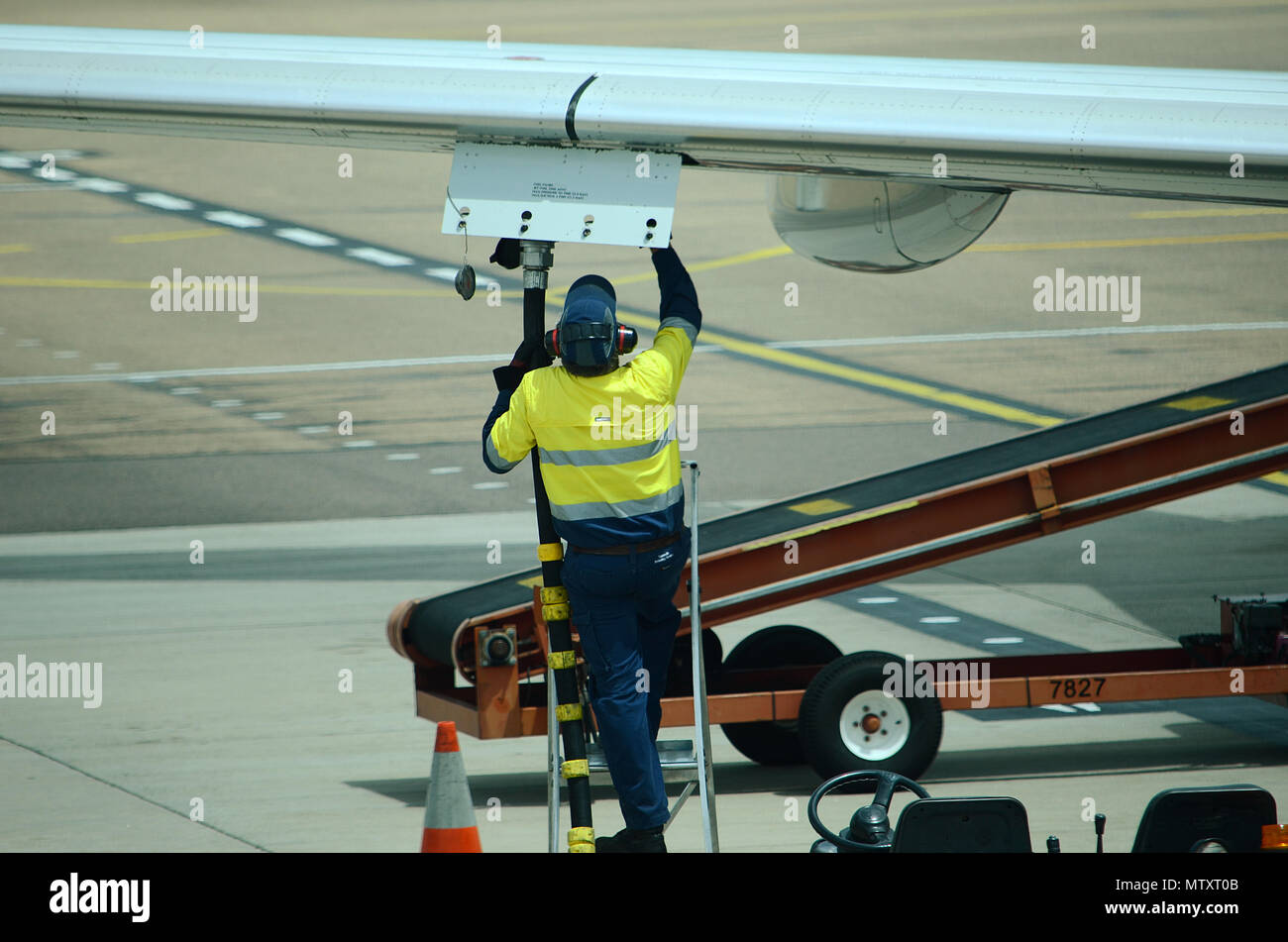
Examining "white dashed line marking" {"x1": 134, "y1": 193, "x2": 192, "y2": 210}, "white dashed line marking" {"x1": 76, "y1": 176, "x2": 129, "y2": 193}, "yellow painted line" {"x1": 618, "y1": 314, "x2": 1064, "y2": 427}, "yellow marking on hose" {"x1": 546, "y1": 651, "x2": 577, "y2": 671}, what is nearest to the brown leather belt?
"yellow marking on hose" {"x1": 546, "y1": 651, "x2": 577, "y2": 671}

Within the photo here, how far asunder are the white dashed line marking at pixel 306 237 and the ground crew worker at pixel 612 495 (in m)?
20.6

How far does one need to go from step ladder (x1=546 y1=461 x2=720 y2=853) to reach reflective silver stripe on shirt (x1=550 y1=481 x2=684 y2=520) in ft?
0.58

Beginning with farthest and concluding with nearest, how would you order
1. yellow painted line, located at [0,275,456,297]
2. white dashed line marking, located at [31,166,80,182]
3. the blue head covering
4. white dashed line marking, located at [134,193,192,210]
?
white dashed line marking, located at [31,166,80,182], white dashed line marking, located at [134,193,192,210], yellow painted line, located at [0,275,456,297], the blue head covering

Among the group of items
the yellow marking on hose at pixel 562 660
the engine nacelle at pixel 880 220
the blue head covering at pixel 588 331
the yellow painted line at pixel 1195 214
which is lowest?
the yellow marking on hose at pixel 562 660

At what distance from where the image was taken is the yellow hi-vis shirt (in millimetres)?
7730

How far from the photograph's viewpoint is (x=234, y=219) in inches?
1145

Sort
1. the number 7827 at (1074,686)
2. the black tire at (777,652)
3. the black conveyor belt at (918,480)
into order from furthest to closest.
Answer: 1. the black tire at (777,652)
2. the black conveyor belt at (918,480)
3. the number 7827 at (1074,686)

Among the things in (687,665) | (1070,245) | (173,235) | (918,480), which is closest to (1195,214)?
(1070,245)

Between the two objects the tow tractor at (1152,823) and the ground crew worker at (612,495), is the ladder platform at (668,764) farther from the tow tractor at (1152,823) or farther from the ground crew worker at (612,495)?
the tow tractor at (1152,823)

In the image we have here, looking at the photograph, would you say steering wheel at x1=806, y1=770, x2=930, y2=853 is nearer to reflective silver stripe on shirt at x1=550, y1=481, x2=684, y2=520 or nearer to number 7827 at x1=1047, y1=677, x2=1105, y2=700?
reflective silver stripe on shirt at x1=550, y1=481, x2=684, y2=520

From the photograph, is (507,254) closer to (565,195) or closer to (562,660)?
(565,195)

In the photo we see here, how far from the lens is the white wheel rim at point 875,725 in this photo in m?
9.38

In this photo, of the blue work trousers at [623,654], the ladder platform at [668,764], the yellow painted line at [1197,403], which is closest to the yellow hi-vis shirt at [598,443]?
the blue work trousers at [623,654]

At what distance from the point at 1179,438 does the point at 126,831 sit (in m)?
6.26
